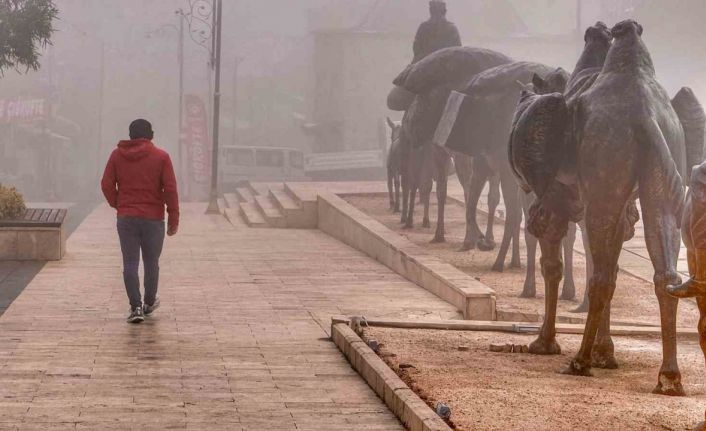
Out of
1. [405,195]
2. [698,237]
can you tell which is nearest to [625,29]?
[698,237]

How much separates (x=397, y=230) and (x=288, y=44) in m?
55.1

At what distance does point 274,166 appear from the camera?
208ft

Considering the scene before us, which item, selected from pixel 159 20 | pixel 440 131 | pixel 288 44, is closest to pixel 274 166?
pixel 288 44

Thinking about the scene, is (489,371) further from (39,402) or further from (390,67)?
(390,67)

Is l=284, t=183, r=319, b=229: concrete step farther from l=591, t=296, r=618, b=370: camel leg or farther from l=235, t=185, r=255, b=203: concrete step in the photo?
l=591, t=296, r=618, b=370: camel leg

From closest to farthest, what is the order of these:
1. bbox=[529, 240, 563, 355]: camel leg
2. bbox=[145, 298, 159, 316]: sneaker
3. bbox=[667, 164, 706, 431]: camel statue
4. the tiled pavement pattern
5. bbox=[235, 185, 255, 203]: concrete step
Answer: bbox=[667, 164, 706, 431]: camel statue < the tiled pavement pattern < bbox=[529, 240, 563, 355]: camel leg < bbox=[145, 298, 159, 316]: sneaker < bbox=[235, 185, 255, 203]: concrete step

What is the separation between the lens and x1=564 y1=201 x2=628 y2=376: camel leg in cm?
1010

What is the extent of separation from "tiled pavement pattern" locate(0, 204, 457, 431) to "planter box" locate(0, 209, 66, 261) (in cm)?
30

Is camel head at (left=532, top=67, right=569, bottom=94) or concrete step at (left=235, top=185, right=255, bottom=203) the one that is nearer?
camel head at (left=532, top=67, right=569, bottom=94)

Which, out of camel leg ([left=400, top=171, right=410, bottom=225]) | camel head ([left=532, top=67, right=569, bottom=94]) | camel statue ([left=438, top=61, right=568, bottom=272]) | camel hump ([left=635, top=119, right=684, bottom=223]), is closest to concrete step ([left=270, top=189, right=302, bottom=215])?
camel leg ([left=400, top=171, right=410, bottom=225])

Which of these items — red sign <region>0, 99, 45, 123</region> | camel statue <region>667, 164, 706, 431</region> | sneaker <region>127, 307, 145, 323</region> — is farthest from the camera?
red sign <region>0, 99, 45, 123</region>

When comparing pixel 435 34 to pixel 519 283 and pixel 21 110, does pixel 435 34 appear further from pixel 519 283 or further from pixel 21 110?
pixel 21 110

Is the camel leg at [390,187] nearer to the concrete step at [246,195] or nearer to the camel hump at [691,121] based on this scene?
the concrete step at [246,195]

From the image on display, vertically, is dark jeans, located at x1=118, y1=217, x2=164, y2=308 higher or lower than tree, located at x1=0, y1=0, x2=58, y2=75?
lower
